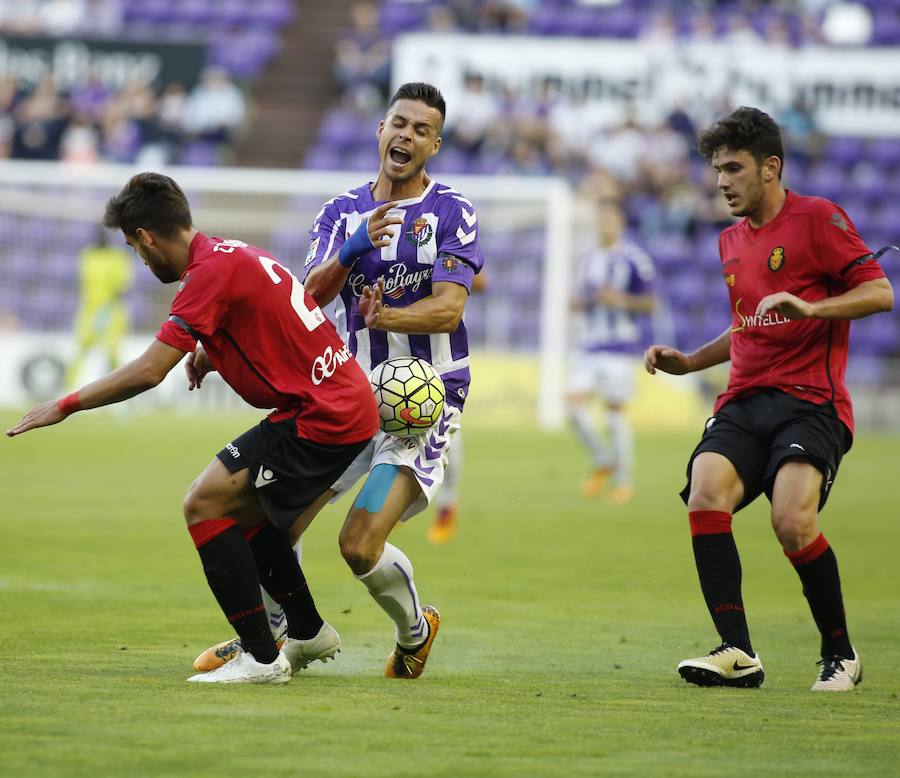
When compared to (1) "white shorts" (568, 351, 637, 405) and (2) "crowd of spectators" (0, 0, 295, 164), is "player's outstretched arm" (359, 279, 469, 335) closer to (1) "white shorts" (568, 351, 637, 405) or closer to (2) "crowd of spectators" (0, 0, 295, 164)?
(1) "white shorts" (568, 351, 637, 405)

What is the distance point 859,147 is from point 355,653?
2283 centimetres

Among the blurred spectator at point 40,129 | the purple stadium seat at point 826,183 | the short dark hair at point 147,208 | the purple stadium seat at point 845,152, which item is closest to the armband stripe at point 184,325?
the short dark hair at point 147,208

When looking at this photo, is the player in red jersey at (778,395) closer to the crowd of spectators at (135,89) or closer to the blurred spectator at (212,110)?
the crowd of spectators at (135,89)

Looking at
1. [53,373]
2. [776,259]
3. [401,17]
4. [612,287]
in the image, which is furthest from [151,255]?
[401,17]

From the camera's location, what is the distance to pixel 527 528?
12305 mm

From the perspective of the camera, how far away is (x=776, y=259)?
6.48 metres

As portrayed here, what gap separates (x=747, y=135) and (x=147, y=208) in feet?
8.05

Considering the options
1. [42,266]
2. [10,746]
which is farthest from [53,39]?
[10,746]

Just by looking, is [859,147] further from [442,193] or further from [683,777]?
[683,777]

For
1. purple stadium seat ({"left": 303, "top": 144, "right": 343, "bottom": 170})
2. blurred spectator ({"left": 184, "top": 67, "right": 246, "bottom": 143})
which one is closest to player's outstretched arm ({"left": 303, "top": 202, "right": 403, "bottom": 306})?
purple stadium seat ({"left": 303, "top": 144, "right": 343, "bottom": 170})

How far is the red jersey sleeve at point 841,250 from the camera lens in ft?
20.7

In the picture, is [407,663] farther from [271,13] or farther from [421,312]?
[271,13]

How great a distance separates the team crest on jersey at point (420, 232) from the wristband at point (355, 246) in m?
0.34

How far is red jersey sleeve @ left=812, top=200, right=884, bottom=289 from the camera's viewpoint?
6312 mm
